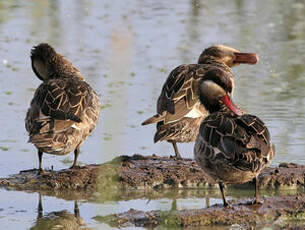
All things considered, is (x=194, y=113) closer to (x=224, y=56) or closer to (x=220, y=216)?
(x=224, y=56)

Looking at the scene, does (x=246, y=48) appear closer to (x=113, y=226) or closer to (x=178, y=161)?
(x=178, y=161)

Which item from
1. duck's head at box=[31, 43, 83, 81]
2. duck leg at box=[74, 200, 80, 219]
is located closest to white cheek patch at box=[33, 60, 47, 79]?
duck's head at box=[31, 43, 83, 81]

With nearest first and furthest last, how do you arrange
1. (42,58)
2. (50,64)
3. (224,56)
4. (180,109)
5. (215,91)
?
(215,91), (180,109), (50,64), (42,58), (224,56)

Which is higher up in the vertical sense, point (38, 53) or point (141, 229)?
point (38, 53)

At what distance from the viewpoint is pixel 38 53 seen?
11.4 m

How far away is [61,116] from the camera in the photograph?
9320 millimetres

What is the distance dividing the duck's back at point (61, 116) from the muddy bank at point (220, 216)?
5.29 feet

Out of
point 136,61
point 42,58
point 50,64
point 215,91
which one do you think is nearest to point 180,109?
point 215,91

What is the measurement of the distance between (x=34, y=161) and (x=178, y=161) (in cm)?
179

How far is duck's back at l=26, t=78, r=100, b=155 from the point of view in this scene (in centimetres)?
929

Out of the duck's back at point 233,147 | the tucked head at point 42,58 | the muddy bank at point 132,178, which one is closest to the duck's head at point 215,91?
the duck's back at point 233,147

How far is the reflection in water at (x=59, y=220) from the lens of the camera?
787 centimetres

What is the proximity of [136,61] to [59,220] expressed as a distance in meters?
7.23

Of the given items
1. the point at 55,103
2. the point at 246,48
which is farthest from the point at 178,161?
the point at 246,48
